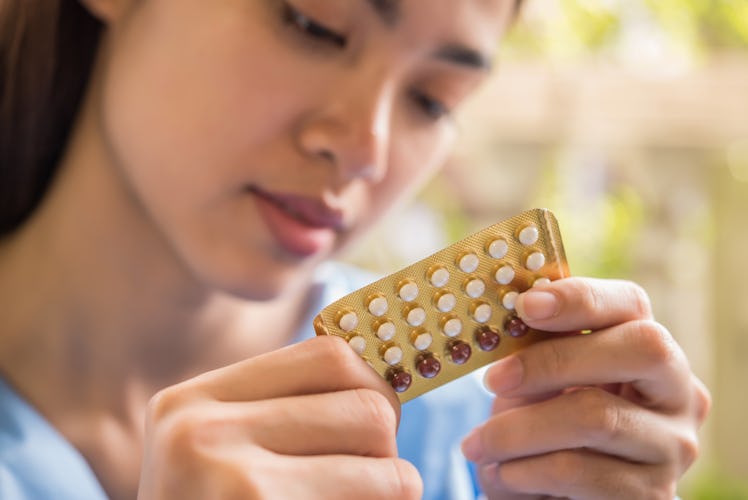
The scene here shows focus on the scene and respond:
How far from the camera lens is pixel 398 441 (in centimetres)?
88

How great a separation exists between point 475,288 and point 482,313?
0.8 inches

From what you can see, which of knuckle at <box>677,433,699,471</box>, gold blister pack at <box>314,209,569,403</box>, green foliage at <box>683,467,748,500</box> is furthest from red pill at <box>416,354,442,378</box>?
green foliage at <box>683,467,748,500</box>

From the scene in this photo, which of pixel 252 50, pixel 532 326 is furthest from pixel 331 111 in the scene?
pixel 532 326

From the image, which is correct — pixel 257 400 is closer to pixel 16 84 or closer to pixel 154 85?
pixel 154 85

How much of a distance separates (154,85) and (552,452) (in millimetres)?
447

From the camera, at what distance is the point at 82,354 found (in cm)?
83

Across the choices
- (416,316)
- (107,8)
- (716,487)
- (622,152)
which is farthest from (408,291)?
(622,152)

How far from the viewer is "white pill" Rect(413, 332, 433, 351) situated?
1.79 feet

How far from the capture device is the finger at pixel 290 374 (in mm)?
493

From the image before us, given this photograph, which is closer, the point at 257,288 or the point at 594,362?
the point at 594,362

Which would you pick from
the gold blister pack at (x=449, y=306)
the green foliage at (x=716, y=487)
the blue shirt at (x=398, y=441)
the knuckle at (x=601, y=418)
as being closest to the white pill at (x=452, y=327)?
the gold blister pack at (x=449, y=306)

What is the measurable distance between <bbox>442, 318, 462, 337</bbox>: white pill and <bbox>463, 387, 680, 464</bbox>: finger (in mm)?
99

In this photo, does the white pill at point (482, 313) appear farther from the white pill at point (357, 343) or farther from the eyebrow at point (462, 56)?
the eyebrow at point (462, 56)

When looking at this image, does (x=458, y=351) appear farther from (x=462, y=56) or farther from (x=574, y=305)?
(x=462, y=56)
